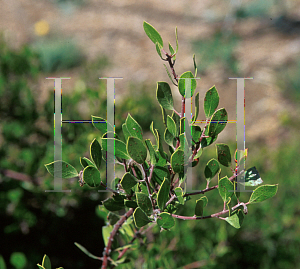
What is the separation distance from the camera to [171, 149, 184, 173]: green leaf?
41cm

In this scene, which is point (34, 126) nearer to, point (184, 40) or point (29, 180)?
point (29, 180)

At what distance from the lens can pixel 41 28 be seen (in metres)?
5.90

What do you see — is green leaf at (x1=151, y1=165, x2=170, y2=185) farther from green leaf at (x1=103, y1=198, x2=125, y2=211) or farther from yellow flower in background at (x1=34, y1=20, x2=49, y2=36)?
yellow flower in background at (x1=34, y1=20, x2=49, y2=36)

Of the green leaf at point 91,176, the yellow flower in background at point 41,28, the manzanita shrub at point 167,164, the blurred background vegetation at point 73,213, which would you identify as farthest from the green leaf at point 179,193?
the yellow flower in background at point 41,28

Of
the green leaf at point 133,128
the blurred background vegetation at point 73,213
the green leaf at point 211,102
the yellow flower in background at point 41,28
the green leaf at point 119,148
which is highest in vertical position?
the yellow flower in background at point 41,28

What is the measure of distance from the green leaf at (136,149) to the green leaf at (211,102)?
10cm

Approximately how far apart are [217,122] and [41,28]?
241 inches

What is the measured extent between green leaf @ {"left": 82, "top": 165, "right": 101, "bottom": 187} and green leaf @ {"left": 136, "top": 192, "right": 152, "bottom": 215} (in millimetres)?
55

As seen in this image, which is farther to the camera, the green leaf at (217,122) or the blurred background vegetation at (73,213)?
the blurred background vegetation at (73,213)

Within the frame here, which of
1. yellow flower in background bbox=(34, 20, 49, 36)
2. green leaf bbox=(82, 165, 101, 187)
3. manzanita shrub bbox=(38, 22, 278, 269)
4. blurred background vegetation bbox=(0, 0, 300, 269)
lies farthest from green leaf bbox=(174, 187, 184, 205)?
yellow flower in background bbox=(34, 20, 49, 36)

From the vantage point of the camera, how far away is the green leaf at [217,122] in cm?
43

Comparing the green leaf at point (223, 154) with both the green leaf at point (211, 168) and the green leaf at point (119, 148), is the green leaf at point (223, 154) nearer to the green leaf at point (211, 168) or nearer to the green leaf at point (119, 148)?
the green leaf at point (211, 168)

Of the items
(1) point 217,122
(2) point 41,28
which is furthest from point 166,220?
(2) point 41,28

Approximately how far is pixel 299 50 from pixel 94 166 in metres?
5.01
